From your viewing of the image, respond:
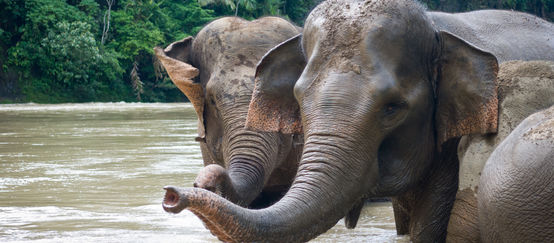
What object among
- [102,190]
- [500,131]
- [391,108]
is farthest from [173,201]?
[102,190]

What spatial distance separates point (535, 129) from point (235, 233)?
45.6 inches

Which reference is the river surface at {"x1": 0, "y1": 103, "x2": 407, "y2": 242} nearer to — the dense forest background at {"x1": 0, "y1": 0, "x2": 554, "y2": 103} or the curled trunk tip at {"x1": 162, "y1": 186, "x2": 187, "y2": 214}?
the curled trunk tip at {"x1": 162, "y1": 186, "x2": 187, "y2": 214}

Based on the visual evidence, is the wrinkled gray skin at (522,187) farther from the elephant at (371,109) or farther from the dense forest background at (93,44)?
the dense forest background at (93,44)

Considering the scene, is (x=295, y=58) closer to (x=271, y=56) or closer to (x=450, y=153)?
(x=271, y=56)

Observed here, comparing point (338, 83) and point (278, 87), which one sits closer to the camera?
point (338, 83)

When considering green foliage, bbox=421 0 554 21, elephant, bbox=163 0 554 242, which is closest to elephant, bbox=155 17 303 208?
elephant, bbox=163 0 554 242

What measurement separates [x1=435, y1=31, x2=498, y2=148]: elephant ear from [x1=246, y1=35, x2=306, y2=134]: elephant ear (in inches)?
26.4

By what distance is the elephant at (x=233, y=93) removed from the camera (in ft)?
20.0

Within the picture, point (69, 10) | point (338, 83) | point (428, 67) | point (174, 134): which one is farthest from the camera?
point (69, 10)

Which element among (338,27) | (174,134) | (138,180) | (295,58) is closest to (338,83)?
(338,27)

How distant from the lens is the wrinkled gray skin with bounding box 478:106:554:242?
311 cm

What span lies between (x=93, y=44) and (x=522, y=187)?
3756cm

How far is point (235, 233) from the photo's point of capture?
122 inches

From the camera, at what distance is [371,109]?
11.9 feet
